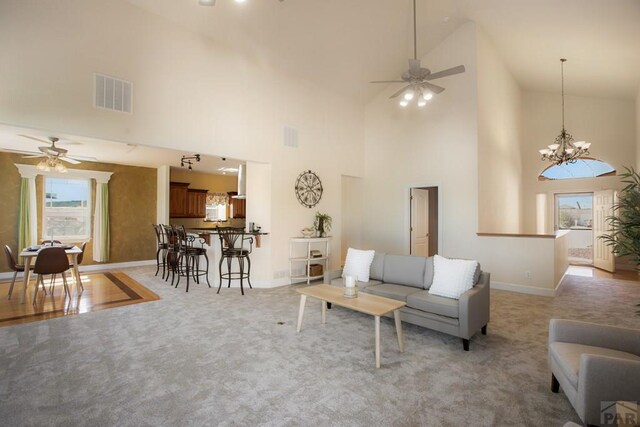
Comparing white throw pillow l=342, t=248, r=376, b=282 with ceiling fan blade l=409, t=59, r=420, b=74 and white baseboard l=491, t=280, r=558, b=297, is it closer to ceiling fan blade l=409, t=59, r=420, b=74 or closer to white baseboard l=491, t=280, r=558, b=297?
ceiling fan blade l=409, t=59, r=420, b=74

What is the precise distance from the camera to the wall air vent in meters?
6.09

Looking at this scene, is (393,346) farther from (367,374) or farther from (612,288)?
(612,288)

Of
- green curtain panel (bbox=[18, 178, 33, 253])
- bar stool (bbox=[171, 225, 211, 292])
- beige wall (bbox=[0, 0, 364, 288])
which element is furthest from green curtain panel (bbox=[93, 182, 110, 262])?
beige wall (bbox=[0, 0, 364, 288])

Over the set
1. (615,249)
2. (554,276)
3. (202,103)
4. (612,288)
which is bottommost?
(612,288)

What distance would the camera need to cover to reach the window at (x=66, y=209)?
6.88 m

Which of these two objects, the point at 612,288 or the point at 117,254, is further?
the point at 117,254

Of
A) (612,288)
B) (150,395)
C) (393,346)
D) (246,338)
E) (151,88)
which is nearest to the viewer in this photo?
(150,395)

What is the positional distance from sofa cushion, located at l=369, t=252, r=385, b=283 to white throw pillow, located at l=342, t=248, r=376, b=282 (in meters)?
0.12

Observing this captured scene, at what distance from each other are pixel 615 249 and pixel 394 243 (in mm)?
4710

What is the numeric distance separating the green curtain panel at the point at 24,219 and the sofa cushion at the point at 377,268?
7245 millimetres

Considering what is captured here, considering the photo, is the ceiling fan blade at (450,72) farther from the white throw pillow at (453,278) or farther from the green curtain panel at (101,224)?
the green curtain panel at (101,224)

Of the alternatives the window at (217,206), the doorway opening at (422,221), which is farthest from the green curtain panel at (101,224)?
the doorway opening at (422,221)

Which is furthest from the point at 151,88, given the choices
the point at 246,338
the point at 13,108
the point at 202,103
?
the point at 246,338

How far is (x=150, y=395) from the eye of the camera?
7.41 feet
